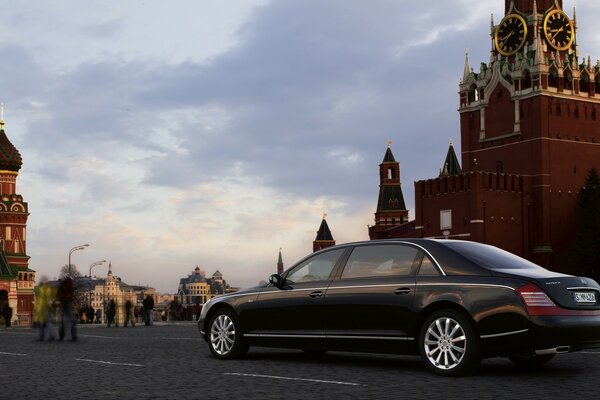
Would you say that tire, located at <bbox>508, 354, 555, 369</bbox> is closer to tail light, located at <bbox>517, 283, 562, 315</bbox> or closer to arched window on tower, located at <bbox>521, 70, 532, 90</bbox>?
tail light, located at <bbox>517, 283, 562, 315</bbox>

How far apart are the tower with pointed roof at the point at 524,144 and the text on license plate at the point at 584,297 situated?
69918mm

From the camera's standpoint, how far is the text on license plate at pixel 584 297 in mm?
9625

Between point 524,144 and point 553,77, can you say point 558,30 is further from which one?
point 524,144

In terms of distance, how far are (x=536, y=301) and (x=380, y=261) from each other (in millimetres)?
2128

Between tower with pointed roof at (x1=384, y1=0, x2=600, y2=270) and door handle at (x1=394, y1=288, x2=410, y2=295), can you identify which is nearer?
door handle at (x1=394, y1=288, x2=410, y2=295)

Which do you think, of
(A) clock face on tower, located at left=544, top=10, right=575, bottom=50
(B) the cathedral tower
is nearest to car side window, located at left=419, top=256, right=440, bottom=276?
(B) the cathedral tower

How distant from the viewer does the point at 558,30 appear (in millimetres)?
89438

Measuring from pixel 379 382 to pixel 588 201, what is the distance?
77.0 meters

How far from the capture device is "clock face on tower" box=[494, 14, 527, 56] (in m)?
89.2

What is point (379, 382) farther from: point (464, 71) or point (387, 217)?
point (387, 217)

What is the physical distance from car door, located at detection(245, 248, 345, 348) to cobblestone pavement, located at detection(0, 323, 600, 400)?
347 millimetres

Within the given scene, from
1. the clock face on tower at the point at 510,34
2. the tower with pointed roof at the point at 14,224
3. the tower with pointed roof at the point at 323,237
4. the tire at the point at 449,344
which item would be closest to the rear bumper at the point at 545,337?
the tire at the point at 449,344

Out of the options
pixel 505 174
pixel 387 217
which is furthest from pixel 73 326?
pixel 387 217

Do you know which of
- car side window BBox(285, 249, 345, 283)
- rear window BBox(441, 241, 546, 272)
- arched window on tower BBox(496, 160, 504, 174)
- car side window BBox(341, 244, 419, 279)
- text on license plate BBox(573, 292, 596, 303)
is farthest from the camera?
arched window on tower BBox(496, 160, 504, 174)
